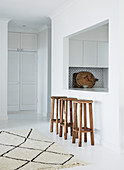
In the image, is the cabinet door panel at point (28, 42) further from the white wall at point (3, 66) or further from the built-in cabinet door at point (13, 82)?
the white wall at point (3, 66)

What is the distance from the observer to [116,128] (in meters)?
3.82

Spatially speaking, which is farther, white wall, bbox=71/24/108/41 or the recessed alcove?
white wall, bbox=71/24/108/41

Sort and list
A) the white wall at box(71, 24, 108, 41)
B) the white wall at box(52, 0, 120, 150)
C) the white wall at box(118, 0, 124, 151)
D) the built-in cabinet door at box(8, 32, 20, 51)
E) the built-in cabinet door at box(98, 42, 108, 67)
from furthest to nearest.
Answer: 1. the built-in cabinet door at box(8, 32, 20, 51)
2. the built-in cabinet door at box(98, 42, 108, 67)
3. the white wall at box(71, 24, 108, 41)
4. the white wall at box(52, 0, 120, 150)
5. the white wall at box(118, 0, 124, 151)

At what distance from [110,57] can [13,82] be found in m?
5.15

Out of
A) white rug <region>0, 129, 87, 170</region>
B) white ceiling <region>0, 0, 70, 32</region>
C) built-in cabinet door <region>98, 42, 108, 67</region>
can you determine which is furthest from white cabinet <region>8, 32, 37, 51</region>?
white rug <region>0, 129, 87, 170</region>

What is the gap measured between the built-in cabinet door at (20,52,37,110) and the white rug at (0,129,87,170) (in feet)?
12.7

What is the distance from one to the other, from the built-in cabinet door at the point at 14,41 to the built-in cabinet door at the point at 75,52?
2810 millimetres

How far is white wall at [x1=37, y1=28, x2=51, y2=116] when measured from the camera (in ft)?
25.6

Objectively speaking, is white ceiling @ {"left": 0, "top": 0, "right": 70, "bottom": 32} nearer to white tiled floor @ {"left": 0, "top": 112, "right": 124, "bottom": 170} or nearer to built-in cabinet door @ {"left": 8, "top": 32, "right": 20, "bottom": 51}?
built-in cabinet door @ {"left": 8, "top": 32, "right": 20, "bottom": 51}

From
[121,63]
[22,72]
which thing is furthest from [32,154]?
[22,72]

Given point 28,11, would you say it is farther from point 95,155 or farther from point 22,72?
point 95,155

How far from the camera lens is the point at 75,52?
636 centimetres

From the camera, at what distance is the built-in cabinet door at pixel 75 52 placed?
248 inches

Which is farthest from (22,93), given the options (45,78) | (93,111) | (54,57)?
(93,111)
